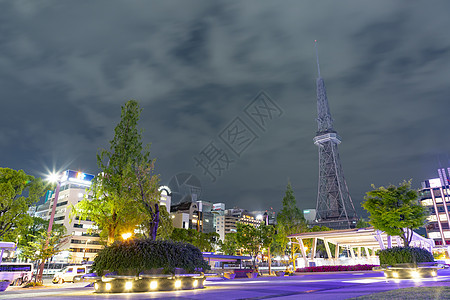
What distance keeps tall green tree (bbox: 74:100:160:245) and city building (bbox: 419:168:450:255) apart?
117 meters

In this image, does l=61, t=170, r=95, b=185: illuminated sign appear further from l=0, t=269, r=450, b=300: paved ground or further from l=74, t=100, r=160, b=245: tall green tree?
l=0, t=269, r=450, b=300: paved ground

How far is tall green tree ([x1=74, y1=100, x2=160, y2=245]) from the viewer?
19158 mm

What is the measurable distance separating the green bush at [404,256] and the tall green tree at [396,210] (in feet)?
7.82

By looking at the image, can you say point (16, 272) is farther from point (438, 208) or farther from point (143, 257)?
point (438, 208)

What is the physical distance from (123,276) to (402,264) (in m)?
16.0

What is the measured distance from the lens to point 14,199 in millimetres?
26953

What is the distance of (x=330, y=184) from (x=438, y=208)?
3910 centimetres

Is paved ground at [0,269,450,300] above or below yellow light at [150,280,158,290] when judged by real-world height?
below

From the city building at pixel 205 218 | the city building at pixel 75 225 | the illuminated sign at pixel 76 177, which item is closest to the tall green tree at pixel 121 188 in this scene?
the city building at pixel 75 225

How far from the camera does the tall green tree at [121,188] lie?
19.2 m

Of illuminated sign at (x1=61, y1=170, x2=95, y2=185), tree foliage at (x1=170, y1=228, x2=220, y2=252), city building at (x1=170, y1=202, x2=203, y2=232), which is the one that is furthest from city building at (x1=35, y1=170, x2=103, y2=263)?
city building at (x1=170, y1=202, x2=203, y2=232)

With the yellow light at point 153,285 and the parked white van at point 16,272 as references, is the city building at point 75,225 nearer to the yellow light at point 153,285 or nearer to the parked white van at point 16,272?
the parked white van at point 16,272

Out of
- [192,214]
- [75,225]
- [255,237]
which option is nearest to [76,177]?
[75,225]

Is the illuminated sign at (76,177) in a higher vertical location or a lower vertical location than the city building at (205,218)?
higher
